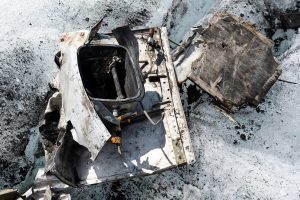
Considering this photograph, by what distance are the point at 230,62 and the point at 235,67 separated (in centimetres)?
11

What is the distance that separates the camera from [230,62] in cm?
614

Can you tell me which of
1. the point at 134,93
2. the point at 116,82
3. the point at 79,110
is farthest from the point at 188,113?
the point at 79,110

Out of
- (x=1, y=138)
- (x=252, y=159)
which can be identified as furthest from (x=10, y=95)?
(x=252, y=159)

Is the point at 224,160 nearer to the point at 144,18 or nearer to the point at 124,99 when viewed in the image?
the point at 124,99

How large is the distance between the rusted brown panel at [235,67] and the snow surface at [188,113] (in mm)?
479

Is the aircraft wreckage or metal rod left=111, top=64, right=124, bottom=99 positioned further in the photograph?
metal rod left=111, top=64, right=124, bottom=99

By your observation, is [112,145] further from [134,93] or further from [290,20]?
[290,20]

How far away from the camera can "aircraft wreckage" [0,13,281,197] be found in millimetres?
5035

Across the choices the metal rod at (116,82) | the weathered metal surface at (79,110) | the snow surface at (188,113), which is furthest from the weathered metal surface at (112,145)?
the snow surface at (188,113)

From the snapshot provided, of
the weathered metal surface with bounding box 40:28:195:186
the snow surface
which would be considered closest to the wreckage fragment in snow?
the snow surface

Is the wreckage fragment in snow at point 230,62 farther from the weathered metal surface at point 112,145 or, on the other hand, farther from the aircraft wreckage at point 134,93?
the weathered metal surface at point 112,145

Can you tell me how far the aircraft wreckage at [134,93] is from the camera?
504 centimetres

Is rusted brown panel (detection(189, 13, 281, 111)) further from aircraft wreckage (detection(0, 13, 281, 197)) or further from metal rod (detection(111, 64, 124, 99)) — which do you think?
metal rod (detection(111, 64, 124, 99))

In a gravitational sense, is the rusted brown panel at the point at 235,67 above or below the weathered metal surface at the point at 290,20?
below
